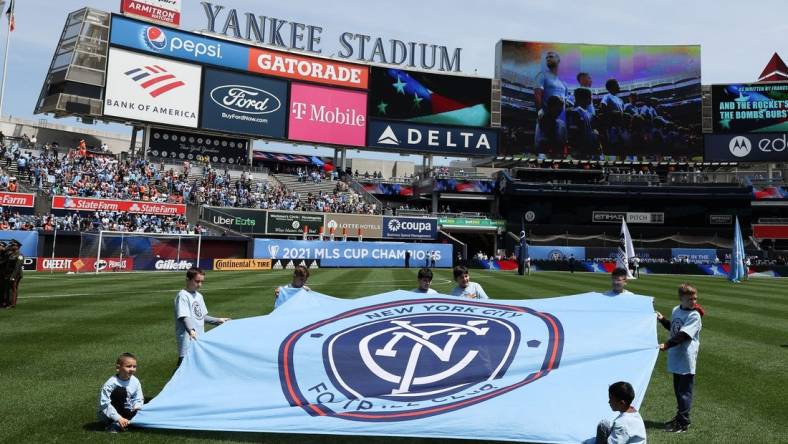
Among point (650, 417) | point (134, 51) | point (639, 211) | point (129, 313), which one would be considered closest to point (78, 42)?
point (134, 51)

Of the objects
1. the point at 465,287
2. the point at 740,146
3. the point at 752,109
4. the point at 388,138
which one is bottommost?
the point at 465,287

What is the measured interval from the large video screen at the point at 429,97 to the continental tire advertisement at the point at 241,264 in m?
27.5

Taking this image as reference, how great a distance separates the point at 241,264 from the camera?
41500 millimetres

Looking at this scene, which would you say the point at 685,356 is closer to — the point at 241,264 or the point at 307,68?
the point at 241,264

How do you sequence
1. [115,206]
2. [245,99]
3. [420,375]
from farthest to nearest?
1. [245,99]
2. [115,206]
3. [420,375]

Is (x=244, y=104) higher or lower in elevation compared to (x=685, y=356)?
higher

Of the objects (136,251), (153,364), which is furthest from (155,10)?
(153,364)

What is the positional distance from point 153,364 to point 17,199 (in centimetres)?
3574

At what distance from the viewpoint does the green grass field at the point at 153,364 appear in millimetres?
6988

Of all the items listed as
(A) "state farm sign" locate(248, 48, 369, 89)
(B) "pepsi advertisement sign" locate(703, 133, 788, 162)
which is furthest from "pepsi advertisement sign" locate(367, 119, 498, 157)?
(B) "pepsi advertisement sign" locate(703, 133, 788, 162)

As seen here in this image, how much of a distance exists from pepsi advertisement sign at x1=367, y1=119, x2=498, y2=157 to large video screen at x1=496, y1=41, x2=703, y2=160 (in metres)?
2.36

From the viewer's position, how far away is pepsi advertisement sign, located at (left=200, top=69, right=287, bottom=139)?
56781mm

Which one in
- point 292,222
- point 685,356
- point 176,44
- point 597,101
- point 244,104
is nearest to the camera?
point 685,356

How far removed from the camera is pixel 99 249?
1337 inches
